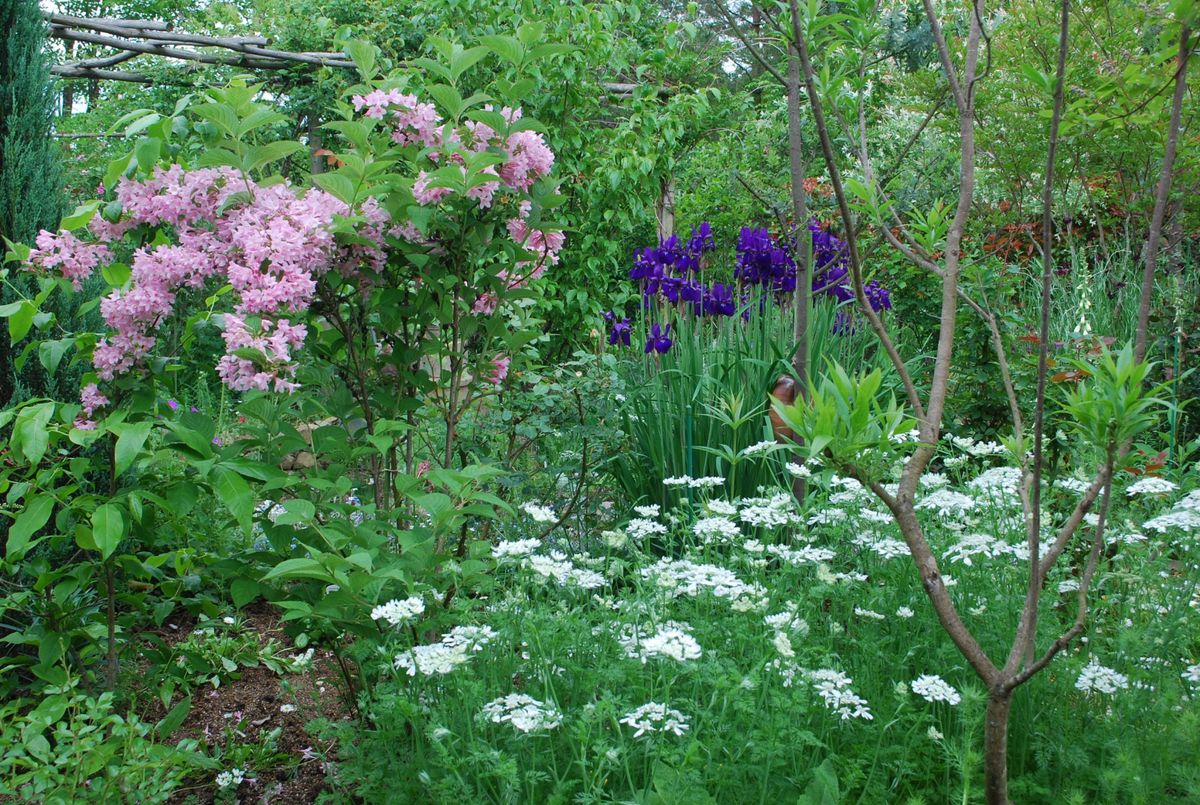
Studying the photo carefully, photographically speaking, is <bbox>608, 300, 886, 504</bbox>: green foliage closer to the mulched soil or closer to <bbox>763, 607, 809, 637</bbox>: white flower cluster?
the mulched soil

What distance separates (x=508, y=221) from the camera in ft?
8.04

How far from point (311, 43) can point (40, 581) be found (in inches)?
317

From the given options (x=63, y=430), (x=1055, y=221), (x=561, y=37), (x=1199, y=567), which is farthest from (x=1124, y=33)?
(x=63, y=430)

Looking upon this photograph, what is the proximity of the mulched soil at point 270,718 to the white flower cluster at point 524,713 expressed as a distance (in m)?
0.56

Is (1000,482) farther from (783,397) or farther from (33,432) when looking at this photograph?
(33,432)

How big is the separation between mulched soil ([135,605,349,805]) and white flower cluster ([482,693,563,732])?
0.56 m

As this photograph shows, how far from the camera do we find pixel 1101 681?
181 centimetres

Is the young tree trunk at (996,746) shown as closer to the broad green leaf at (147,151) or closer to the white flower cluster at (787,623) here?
the white flower cluster at (787,623)

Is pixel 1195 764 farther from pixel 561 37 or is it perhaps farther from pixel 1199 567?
pixel 561 37

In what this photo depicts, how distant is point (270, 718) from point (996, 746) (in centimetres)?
205

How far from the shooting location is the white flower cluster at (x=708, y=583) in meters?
1.84

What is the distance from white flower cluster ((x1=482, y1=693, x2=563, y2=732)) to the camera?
4.91ft

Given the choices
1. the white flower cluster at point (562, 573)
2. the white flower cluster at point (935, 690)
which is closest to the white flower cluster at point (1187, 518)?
the white flower cluster at point (935, 690)

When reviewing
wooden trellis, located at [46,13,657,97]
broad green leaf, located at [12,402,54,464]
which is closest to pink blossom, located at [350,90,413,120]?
broad green leaf, located at [12,402,54,464]
